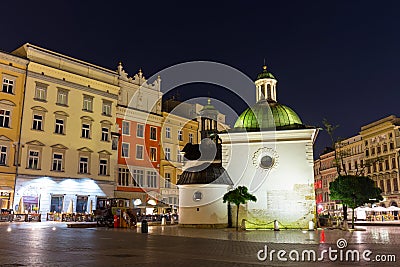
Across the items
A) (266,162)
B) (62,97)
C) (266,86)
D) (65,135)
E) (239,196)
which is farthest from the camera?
(62,97)

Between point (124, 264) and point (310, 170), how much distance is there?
23605mm

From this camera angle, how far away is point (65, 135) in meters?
42.6

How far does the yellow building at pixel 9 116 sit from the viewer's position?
36.8m

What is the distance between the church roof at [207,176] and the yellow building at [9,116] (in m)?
16.8

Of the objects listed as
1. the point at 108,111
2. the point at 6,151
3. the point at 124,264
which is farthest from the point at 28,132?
the point at 124,264

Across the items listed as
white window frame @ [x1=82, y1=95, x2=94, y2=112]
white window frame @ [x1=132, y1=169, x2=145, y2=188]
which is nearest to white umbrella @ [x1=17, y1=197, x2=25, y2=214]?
white window frame @ [x1=82, y1=95, x2=94, y2=112]

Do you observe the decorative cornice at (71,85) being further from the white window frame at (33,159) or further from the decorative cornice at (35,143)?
the white window frame at (33,159)

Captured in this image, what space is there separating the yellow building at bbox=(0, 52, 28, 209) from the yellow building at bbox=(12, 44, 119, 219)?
616 mm

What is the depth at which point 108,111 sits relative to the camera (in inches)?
1879

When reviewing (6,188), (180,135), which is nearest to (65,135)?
(6,188)

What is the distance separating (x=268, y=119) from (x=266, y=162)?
373 centimetres

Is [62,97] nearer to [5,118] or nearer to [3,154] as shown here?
[5,118]

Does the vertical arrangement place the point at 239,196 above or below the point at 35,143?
below

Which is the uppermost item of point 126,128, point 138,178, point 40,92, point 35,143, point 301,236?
point 40,92
